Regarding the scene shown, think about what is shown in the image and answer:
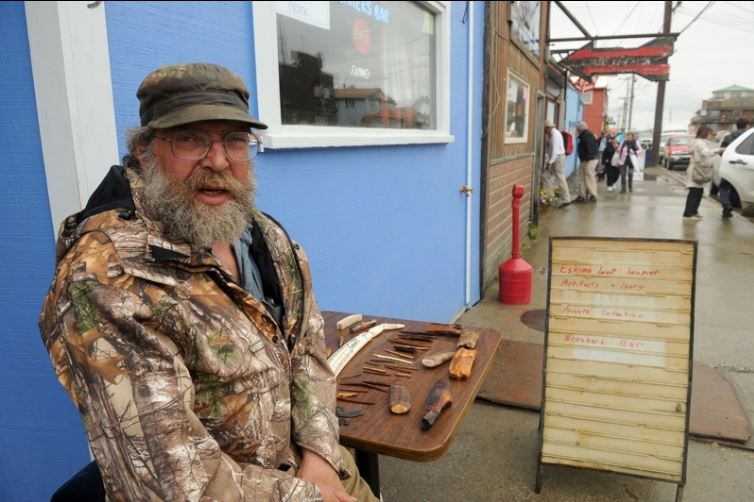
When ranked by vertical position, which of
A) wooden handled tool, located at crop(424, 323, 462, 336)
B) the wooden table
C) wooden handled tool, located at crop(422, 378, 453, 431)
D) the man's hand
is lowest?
the man's hand

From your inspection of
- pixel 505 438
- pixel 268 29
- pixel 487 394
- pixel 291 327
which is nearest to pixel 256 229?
pixel 291 327

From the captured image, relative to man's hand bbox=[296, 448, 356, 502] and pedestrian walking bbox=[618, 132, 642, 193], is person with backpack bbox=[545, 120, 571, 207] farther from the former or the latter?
man's hand bbox=[296, 448, 356, 502]

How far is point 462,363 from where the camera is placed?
1.97 metres

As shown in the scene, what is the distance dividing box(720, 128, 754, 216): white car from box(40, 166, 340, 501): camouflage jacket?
9683 millimetres

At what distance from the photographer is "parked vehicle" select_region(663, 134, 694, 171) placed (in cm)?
2659

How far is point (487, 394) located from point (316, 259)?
1705 mm

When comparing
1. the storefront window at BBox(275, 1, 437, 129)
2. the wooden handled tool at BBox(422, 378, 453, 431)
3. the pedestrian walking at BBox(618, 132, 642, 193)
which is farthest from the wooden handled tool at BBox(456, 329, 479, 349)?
the pedestrian walking at BBox(618, 132, 642, 193)

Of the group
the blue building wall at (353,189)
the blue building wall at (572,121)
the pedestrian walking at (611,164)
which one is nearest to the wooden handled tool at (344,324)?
the blue building wall at (353,189)

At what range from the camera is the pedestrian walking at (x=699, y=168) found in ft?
30.9

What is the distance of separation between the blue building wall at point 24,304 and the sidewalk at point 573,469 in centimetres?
164

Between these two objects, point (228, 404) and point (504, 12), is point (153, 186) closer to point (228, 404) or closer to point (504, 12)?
point (228, 404)

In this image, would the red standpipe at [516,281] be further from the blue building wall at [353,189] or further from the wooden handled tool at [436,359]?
the wooden handled tool at [436,359]

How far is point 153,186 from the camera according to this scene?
4.53 feet

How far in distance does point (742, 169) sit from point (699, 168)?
65cm
